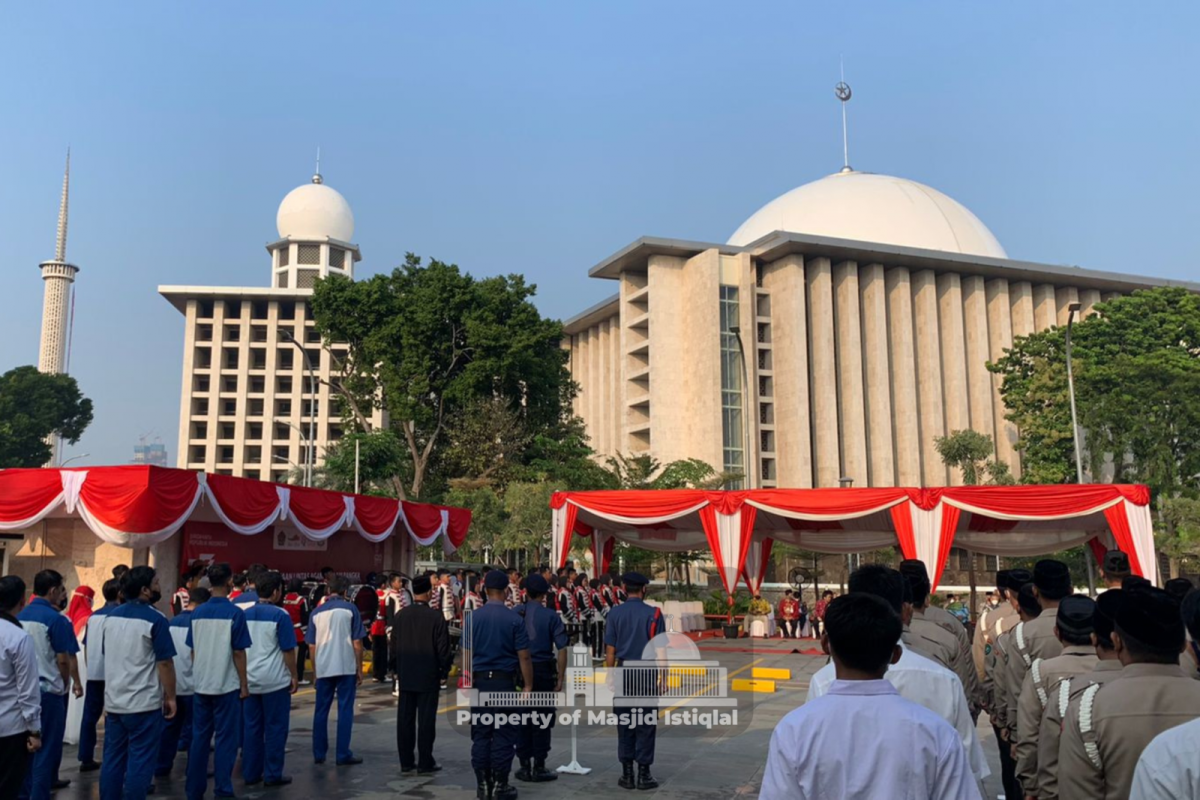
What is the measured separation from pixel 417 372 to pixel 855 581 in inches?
1360

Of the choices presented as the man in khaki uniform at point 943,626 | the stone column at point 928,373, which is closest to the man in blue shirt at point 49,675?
the man in khaki uniform at point 943,626

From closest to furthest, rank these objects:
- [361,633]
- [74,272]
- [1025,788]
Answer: [1025,788] → [361,633] → [74,272]

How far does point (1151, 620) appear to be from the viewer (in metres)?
3.18

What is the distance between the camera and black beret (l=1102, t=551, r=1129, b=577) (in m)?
6.46

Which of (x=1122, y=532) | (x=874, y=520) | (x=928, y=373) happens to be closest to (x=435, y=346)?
(x=874, y=520)

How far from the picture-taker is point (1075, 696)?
347 cm

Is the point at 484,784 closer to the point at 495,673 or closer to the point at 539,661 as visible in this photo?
the point at 495,673

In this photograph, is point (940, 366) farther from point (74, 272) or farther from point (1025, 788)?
point (74, 272)

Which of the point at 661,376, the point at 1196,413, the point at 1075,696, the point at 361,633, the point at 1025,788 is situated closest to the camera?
the point at 1075,696

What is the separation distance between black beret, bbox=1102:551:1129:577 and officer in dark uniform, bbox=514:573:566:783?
4209 mm

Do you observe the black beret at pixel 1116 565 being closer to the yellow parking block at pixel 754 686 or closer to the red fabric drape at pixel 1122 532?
the yellow parking block at pixel 754 686

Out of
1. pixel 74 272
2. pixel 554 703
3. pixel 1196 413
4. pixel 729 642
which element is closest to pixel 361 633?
pixel 554 703

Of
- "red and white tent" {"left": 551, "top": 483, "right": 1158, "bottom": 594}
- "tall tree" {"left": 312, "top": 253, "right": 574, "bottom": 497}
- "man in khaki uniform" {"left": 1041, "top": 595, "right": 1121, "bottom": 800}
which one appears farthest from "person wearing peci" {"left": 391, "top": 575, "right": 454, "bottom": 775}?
"tall tree" {"left": 312, "top": 253, "right": 574, "bottom": 497}

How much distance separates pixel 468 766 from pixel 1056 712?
5.93 meters
